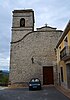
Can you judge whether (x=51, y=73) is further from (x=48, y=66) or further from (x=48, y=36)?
(x=48, y=36)

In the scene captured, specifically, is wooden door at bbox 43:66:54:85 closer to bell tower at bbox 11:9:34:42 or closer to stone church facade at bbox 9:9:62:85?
stone church facade at bbox 9:9:62:85

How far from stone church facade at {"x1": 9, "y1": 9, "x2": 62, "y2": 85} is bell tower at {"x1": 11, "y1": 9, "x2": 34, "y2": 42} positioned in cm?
17

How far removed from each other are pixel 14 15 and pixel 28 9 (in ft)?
7.87

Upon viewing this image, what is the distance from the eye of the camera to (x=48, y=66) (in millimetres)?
23297

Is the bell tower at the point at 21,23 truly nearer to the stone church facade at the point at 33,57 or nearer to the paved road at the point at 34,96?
the stone church facade at the point at 33,57

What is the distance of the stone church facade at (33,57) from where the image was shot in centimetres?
2314

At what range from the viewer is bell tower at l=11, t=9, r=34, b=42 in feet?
83.2

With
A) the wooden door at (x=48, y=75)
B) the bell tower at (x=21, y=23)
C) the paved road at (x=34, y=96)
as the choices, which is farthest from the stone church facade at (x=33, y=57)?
the paved road at (x=34, y=96)

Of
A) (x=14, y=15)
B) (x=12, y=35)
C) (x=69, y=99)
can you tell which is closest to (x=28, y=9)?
(x=14, y=15)

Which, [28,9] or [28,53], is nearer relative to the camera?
[28,53]

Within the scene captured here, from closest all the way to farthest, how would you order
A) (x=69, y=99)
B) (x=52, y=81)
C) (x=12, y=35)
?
(x=69, y=99)
(x=52, y=81)
(x=12, y=35)

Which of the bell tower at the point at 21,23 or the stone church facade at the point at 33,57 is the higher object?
the bell tower at the point at 21,23

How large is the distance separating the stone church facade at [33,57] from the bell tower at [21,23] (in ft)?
0.55

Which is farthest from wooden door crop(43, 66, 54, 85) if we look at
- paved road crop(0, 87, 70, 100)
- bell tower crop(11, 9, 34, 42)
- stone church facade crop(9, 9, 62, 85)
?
paved road crop(0, 87, 70, 100)
